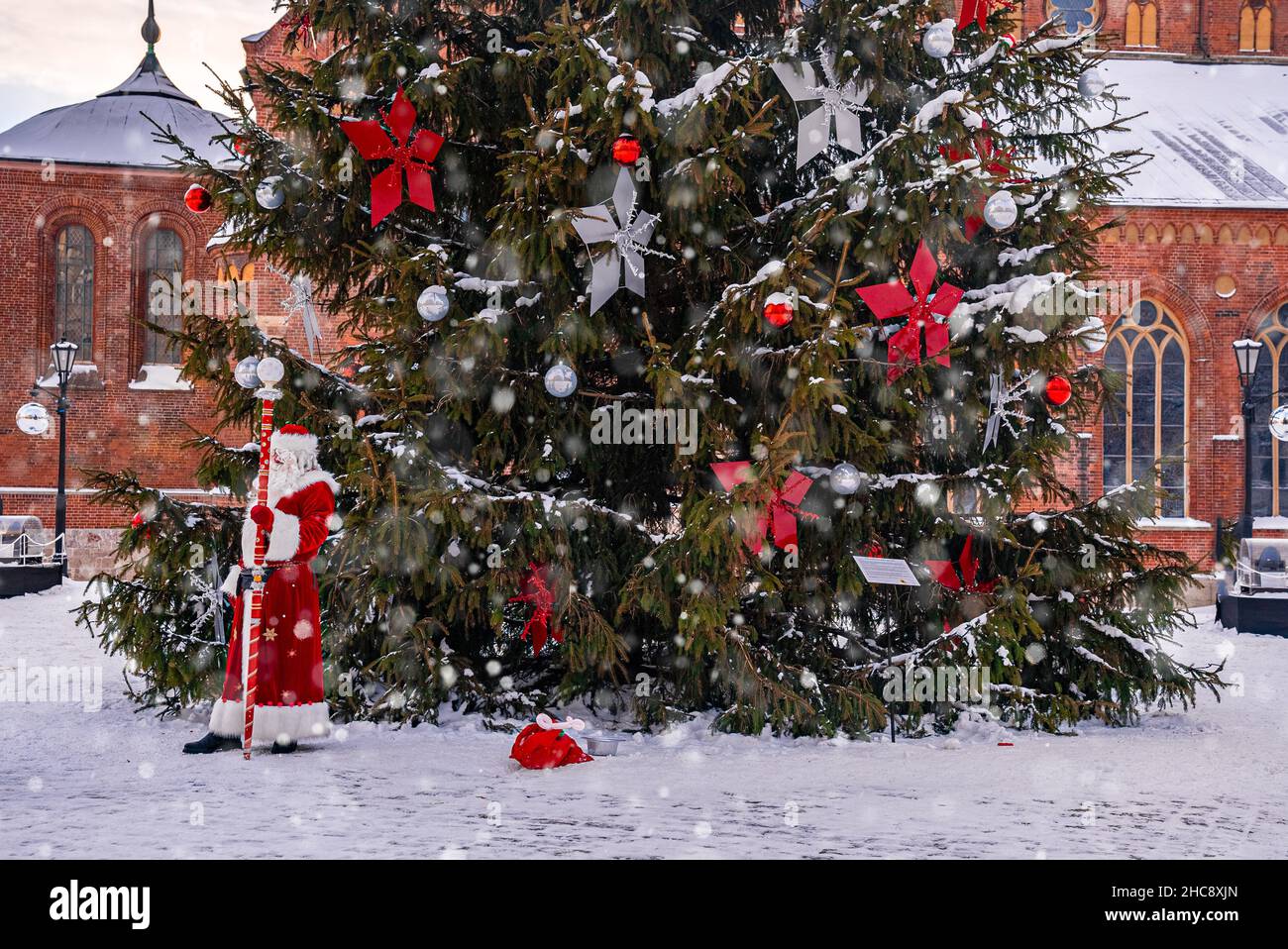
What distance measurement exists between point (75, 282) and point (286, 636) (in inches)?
808

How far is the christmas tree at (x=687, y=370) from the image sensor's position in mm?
6867

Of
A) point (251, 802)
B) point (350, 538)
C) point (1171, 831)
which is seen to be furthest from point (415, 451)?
point (1171, 831)

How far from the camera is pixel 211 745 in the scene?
6719 millimetres

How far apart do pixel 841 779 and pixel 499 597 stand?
2.20m

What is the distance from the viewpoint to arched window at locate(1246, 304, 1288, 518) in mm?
21375

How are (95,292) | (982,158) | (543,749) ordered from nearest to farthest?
1. (543,749)
2. (982,158)
3. (95,292)

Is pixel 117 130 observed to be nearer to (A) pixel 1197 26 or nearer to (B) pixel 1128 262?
(B) pixel 1128 262

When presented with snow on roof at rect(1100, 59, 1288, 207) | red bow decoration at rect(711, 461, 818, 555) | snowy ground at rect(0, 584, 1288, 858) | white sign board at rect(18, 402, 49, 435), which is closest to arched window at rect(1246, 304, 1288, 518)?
snow on roof at rect(1100, 59, 1288, 207)

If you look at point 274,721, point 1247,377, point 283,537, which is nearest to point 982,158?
point 283,537

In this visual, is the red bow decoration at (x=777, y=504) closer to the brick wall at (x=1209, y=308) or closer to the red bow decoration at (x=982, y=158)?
the red bow decoration at (x=982, y=158)

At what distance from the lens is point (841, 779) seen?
6.14m

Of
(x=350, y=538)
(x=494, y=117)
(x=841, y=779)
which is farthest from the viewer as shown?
(x=494, y=117)

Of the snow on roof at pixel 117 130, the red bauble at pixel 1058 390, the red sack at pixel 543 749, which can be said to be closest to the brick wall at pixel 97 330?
the snow on roof at pixel 117 130

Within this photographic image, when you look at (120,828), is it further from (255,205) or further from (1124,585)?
(1124,585)
